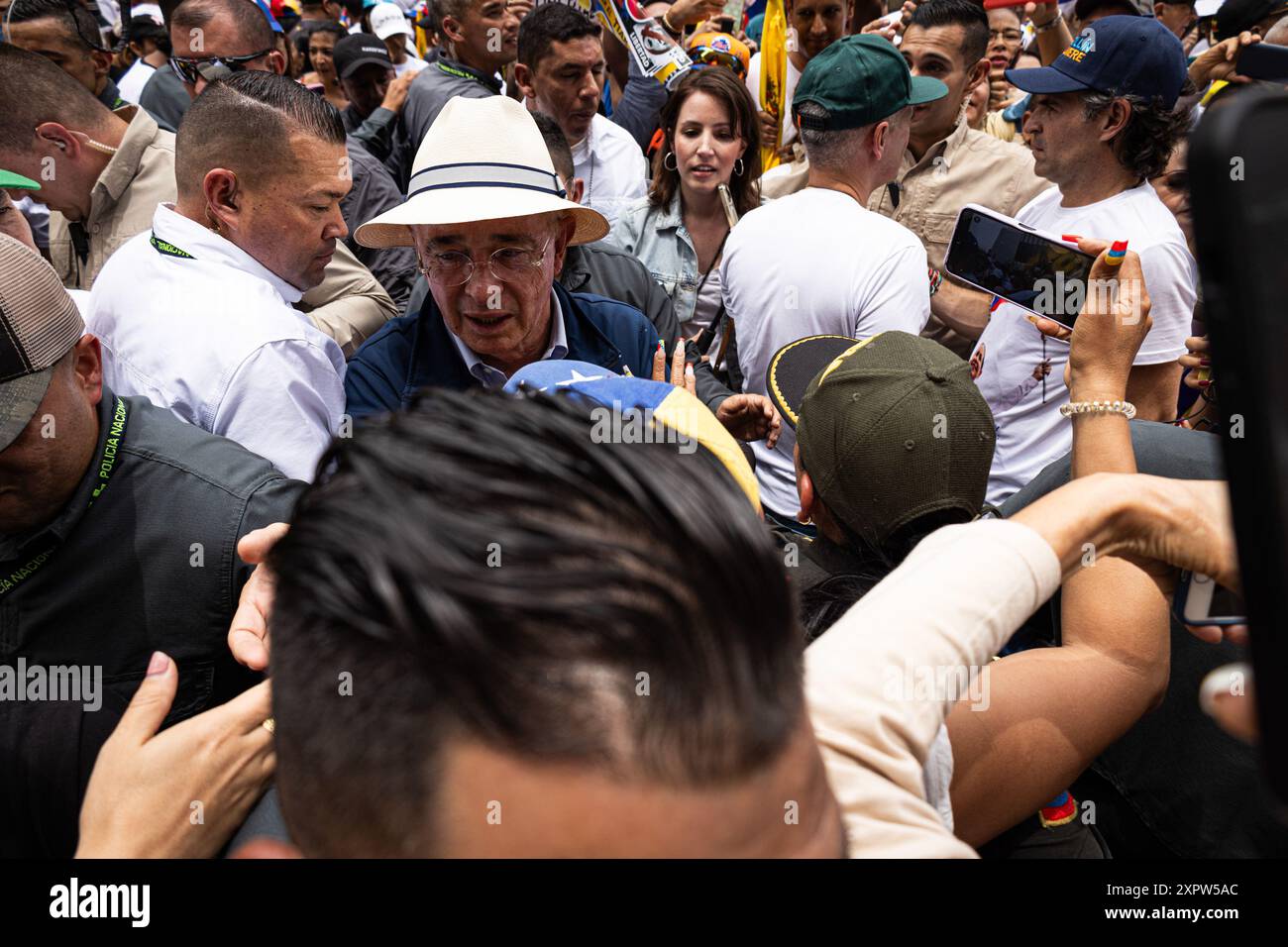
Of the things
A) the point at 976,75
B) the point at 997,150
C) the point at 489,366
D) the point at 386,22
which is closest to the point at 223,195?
the point at 489,366

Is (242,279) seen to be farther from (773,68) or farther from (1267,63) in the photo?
(773,68)

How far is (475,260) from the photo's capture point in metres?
2.62

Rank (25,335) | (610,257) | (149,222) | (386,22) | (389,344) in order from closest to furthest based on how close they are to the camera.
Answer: (25,335) < (389,344) < (149,222) < (610,257) < (386,22)

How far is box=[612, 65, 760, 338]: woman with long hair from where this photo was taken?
4.19m

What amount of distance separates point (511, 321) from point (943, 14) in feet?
10.9

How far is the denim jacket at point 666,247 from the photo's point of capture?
416 centimetres

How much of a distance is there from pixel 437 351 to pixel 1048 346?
1.80 m

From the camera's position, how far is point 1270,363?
579mm

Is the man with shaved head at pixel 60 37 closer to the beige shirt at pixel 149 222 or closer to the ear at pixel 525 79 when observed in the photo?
the beige shirt at pixel 149 222

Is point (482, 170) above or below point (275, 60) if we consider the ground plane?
below

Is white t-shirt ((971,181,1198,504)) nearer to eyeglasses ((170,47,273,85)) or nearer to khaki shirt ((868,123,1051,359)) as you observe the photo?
khaki shirt ((868,123,1051,359))

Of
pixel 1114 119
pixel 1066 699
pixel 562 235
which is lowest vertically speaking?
pixel 1066 699

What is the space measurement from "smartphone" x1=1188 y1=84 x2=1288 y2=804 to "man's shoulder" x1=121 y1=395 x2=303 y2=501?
1.68 meters
